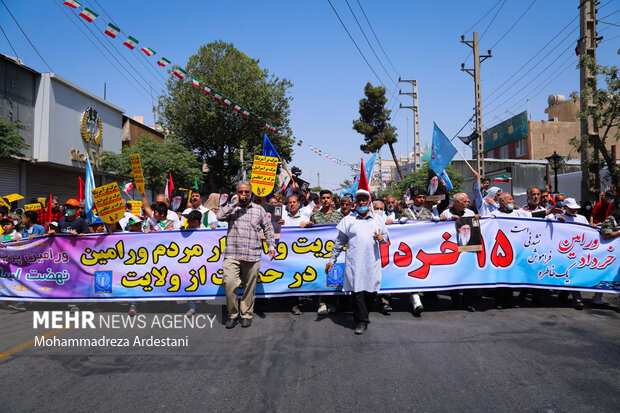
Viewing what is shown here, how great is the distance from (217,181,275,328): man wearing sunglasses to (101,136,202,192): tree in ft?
63.5

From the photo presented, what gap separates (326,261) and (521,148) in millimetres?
42758

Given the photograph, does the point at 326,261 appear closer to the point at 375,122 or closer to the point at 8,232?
the point at 8,232

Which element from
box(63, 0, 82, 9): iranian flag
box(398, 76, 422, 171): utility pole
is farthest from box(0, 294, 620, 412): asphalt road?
box(398, 76, 422, 171): utility pole

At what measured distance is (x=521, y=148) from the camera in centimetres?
4275

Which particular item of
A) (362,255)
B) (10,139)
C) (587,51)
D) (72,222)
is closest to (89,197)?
(72,222)

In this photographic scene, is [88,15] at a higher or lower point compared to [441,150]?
higher

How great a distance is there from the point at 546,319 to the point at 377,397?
136 inches

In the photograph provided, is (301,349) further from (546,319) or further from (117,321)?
(546,319)

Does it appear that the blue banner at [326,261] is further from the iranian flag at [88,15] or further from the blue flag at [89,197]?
the iranian flag at [88,15]

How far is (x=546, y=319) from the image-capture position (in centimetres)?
556

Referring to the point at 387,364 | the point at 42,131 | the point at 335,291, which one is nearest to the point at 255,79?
the point at 42,131

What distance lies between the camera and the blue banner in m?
6.07

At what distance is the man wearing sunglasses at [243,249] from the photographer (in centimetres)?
544

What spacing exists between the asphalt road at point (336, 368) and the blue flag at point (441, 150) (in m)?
3.03
